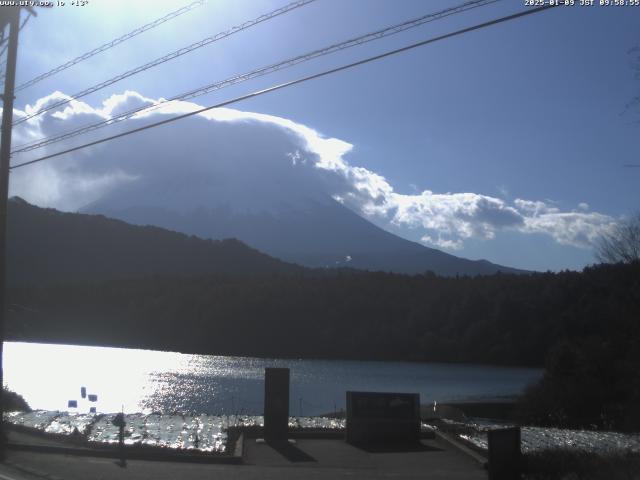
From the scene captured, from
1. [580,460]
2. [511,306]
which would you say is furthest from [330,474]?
[511,306]

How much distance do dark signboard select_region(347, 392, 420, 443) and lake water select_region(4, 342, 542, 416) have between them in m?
13.6

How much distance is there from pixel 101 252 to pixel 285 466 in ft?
285

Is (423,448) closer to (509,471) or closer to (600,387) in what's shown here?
(509,471)

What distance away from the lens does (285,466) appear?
14125mm

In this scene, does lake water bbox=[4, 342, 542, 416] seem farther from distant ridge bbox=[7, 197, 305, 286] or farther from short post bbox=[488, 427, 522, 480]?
short post bbox=[488, 427, 522, 480]

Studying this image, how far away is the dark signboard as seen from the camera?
55.3 feet

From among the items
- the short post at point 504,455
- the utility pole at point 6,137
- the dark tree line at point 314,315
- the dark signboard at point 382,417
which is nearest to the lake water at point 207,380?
the dark tree line at point 314,315

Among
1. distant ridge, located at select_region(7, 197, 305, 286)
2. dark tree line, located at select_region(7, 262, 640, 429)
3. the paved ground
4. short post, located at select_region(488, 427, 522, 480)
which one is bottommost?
the paved ground

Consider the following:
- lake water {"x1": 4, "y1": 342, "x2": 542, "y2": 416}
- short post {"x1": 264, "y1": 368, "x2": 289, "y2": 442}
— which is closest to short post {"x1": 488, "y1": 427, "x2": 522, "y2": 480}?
short post {"x1": 264, "y1": 368, "x2": 289, "y2": 442}

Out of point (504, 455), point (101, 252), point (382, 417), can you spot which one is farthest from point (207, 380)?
point (101, 252)

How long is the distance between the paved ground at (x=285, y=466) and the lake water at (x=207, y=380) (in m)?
14.8

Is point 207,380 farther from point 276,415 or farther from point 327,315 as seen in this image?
point 276,415

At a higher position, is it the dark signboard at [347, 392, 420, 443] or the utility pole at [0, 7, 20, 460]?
the utility pole at [0, 7, 20, 460]

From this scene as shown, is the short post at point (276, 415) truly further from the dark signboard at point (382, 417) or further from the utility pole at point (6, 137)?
the utility pole at point (6, 137)
